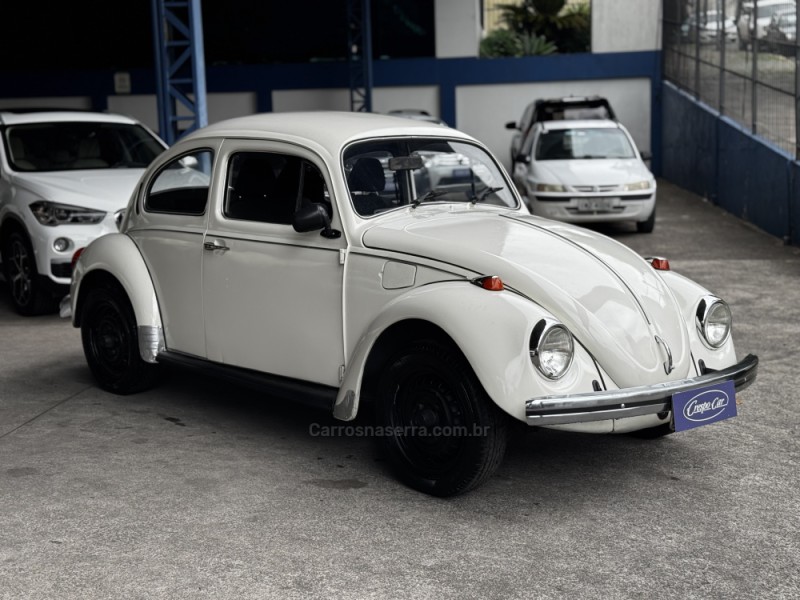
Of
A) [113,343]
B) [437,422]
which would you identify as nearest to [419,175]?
[437,422]

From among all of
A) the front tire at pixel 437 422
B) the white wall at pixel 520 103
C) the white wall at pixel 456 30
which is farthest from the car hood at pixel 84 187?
the white wall at pixel 456 30

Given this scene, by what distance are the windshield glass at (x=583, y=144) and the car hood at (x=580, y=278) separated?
9990 millimetres

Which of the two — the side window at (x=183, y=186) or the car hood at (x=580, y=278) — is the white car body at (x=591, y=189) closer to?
the side window at (x=183, y=186)

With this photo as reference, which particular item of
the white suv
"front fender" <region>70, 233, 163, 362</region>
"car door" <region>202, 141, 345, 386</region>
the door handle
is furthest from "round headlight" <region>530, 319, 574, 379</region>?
the white suv

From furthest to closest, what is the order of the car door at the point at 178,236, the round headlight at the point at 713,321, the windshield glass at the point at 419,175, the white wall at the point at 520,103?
1. the white wall at the point at 520,103
2. the car door at the point at 178,236
3. the windshield glass at the point at 419,175
4. the round headlight at the point at 713,321

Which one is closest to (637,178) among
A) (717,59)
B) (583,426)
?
(717,59)

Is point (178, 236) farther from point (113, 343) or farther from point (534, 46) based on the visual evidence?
point (534, 46)

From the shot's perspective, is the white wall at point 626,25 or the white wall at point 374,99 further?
the white wall at point 374,99

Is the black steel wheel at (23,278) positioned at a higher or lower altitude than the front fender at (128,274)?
lower

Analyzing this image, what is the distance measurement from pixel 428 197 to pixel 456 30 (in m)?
21.0

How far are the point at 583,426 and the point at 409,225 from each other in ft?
4.66

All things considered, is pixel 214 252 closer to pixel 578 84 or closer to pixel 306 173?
pixel 306 173

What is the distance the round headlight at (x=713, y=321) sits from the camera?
540 centimetres

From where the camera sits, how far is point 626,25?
24938mm
